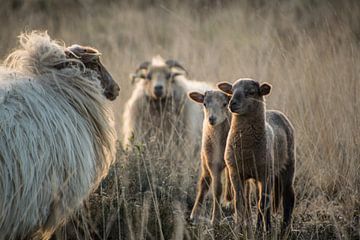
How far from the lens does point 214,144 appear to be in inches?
186

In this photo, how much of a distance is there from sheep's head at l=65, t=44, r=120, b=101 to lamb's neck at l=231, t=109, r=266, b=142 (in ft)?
4.28

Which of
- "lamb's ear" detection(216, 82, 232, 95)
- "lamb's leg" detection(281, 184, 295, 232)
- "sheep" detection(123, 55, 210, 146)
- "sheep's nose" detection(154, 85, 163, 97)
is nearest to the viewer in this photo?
"lamb's ear" detection(216, 82, 232, 95)

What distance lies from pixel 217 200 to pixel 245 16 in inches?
322

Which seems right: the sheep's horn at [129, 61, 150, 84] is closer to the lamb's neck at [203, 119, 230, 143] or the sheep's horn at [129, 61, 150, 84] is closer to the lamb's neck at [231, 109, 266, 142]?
the lamb's neck at [203, 119, 230, 143]

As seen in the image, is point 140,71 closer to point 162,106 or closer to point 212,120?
point 162,106

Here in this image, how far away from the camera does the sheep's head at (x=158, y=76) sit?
26.9 ft

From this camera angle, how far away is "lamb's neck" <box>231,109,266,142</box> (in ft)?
13.7

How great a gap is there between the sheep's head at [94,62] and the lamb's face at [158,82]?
3.13m

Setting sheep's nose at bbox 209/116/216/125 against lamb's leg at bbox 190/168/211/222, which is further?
lamb's leg at bbox 190/168/211/222

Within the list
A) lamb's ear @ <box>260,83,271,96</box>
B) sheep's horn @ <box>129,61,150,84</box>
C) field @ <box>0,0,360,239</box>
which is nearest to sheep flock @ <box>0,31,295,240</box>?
lamb's ear @ <box>260,83,271,96</box>

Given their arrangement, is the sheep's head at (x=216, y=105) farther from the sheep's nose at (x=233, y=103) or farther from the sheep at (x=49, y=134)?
the sheep at (x=49, y=134)

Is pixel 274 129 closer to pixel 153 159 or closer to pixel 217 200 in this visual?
pixel 217 200

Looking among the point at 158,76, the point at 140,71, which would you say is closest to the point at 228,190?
the point at 158,76

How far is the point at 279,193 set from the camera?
15.2 feet
